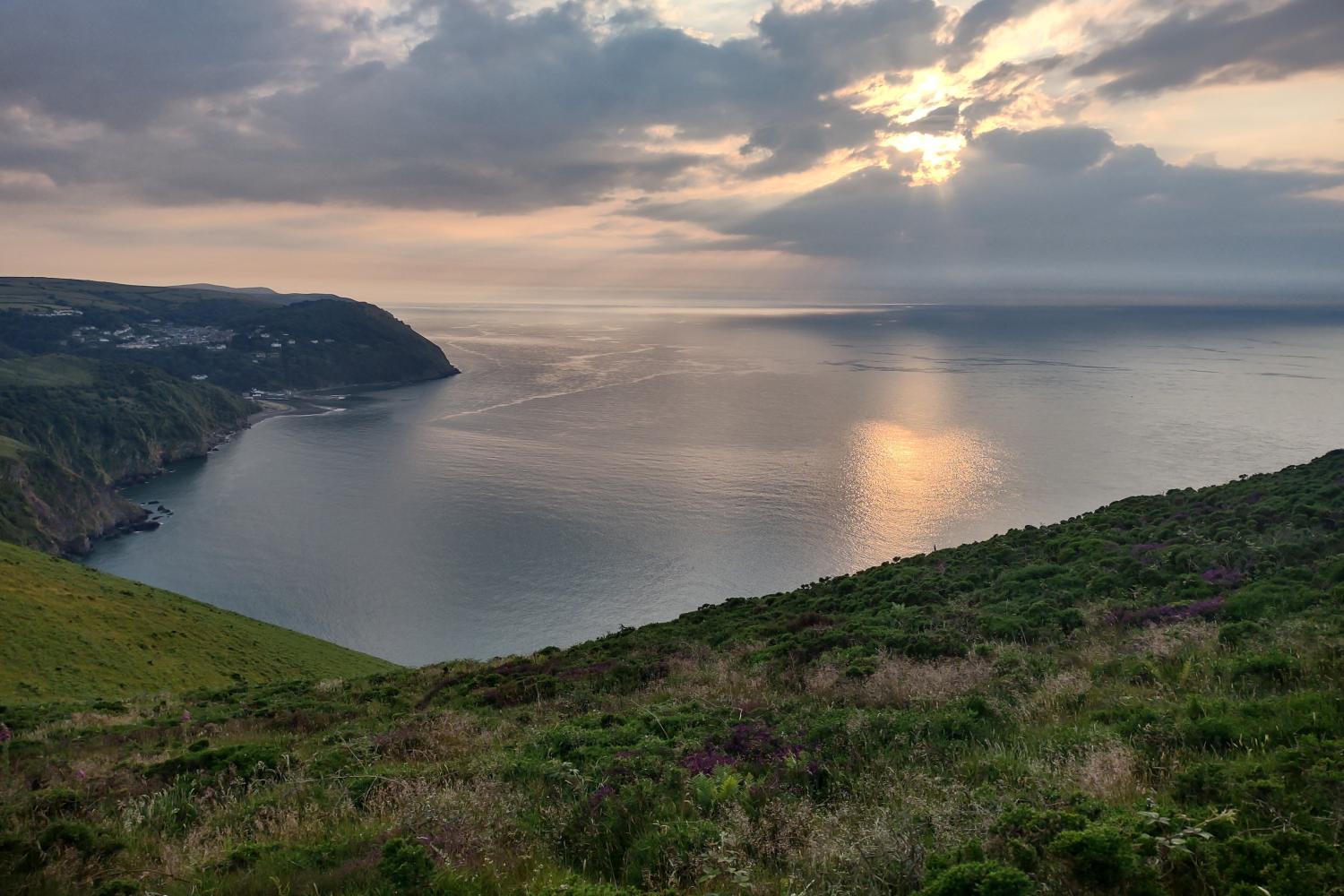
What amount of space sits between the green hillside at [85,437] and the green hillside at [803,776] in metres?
120

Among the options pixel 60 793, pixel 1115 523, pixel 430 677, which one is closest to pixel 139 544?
pixel 430 677

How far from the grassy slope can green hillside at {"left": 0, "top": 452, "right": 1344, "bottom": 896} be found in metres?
19.0

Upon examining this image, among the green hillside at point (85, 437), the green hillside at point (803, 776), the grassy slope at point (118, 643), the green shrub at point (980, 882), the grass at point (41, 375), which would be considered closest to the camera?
the green shrub at point (980, 882)

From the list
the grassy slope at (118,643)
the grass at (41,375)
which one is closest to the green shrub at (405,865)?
the grassy slope at (118,643)

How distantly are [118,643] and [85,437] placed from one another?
494 ft

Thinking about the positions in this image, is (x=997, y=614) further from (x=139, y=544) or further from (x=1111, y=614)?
(x=139, y=544)

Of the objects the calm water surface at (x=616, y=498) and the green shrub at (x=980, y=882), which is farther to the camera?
the calm water surface at (x=616, y=498)

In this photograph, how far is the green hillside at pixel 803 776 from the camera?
5.73 meters

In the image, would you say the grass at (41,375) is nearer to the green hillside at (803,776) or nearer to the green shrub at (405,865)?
the green hillside at (803,776)

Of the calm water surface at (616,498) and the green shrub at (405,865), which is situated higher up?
the green shrub at (405,865)

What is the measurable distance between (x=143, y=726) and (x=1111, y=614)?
1200 inches

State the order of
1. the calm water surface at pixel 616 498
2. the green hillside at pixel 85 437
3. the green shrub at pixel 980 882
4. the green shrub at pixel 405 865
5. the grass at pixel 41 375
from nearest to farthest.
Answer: the green shrub at pixel 980 882, the green shrub at pixel 405 865, the calm water surface at pixel 616 498, the green hillside at pixel 85 437, the grass at pixel 41 375

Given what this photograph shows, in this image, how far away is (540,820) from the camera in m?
8.30

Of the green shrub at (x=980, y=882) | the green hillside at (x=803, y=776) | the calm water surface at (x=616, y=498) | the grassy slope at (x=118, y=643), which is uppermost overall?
the green shrub at (x=980, y=882)
